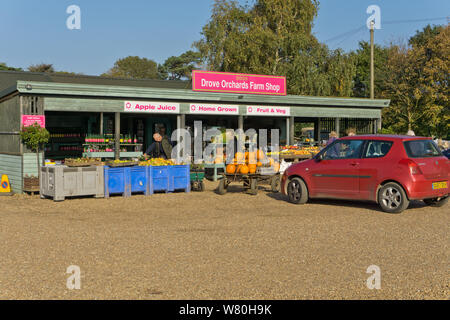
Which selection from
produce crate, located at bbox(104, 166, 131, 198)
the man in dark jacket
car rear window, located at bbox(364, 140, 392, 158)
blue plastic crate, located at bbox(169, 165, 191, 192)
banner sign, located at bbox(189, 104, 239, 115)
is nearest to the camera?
car rear window, located at bbox(364, 140, 392, 158)

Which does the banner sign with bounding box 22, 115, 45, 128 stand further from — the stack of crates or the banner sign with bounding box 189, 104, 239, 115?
the banner sign with bounding box 189, 104, 239, 115

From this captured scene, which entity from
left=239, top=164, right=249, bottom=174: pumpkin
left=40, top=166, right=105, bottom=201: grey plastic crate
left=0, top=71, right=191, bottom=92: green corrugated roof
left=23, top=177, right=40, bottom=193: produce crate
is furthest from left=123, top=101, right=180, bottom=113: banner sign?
left=0, top=71, right=191, bottom=92: green corrugated roof

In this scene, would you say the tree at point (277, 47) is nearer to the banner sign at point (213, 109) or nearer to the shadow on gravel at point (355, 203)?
the banner sign at point (213, 109)

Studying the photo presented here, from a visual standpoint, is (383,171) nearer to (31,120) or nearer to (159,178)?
(159,178)

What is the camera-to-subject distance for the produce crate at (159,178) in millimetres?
14961

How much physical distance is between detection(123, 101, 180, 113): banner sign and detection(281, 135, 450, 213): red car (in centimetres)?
824

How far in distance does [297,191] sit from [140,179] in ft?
15.4

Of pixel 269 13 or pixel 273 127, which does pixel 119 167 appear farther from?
pixel 269 13

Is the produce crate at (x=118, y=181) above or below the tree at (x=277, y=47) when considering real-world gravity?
below

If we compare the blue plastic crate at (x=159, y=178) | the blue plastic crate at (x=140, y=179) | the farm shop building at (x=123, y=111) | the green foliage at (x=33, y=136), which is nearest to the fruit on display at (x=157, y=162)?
the blue plastic crate at (x=159, y=178)

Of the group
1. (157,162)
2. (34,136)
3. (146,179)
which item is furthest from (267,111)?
(34,136)

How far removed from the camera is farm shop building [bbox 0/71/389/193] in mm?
16031

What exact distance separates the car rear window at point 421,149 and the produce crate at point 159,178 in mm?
7097

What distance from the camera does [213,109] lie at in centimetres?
2030
